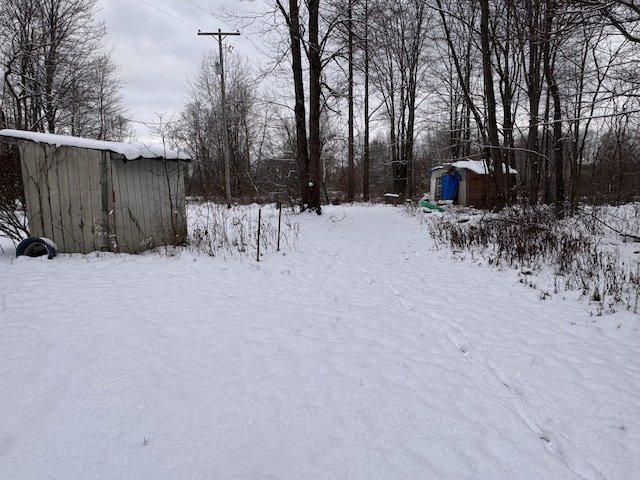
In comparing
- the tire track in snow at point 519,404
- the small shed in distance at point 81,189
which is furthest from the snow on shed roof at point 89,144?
the tire track in snow at point 519,404

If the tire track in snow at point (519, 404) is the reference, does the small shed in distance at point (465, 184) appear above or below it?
above

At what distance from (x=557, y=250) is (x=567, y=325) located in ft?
9.43

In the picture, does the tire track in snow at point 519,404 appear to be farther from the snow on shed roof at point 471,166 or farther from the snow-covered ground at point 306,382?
the snow on shed roof at point 471,166

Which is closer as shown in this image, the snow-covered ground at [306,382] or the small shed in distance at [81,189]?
the snow-covered ground at [306,382]

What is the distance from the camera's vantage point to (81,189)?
19.1 ft

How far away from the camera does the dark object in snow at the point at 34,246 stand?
554 cm

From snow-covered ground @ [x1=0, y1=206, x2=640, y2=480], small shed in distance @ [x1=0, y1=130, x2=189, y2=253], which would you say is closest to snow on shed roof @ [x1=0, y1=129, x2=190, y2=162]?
small shed in distance @ [x1=0, y1=130, x2=189, y2=253]

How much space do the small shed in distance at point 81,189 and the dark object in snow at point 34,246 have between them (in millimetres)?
282

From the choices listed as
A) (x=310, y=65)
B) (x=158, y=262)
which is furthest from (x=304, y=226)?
(x=310, y=65)

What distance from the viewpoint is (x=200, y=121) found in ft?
90.9

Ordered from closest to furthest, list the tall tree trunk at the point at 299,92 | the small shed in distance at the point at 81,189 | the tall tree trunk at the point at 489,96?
the small shed in distance at the point at 81,189, the tall tree trunk at the point at 489,96, the tall tree trunk at the point at 299,92

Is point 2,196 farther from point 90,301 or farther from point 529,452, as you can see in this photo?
point 529,452

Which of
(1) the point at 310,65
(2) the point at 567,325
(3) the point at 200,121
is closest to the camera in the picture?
(2) the point at 567,325

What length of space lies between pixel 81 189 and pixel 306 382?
18.8 feet
